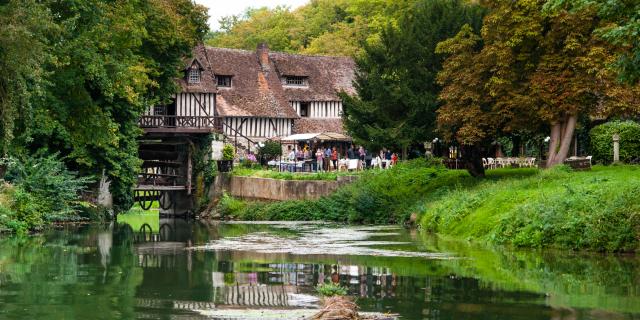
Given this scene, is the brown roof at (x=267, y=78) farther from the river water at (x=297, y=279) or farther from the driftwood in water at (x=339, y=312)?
the driftwood in water at (x=339, y=312)

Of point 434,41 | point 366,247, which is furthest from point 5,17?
point 434,41

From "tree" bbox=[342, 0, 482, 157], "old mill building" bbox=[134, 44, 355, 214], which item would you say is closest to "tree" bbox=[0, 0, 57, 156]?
"tree" bbox=[342, 0, 482, 157]

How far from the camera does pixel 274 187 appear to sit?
177 feet

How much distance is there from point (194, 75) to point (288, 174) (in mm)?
12217

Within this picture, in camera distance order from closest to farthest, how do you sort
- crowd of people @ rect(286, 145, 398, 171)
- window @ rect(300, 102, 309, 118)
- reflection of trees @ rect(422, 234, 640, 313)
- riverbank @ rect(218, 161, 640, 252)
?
reflection of trees @ rect(422, 234, 640, 313) → riverbank @ rect(218, 161, 640, 252) → crowd of people @ rect(286, 145, 398, 171) → window @ rect(300, 102, 309, 118)

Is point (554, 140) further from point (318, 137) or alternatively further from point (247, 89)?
point (247, 89)

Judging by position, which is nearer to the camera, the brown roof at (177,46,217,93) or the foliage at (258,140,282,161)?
the brown roof at (177,46,217,93)

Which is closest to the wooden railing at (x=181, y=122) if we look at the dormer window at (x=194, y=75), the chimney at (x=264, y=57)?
the dormer window at (x=194, y=75)

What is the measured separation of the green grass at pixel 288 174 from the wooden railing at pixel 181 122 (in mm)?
2871

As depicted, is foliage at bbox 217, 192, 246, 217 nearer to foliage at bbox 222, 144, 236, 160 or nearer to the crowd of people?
foliage at bbox 222, 144, 236, 160

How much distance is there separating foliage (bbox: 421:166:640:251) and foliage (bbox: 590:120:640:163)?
4.87m

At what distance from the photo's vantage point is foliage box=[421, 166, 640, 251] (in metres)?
26.4

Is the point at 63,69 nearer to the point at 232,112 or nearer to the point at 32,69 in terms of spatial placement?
the point at 32,69

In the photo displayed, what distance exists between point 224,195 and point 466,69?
19959 millimetres
